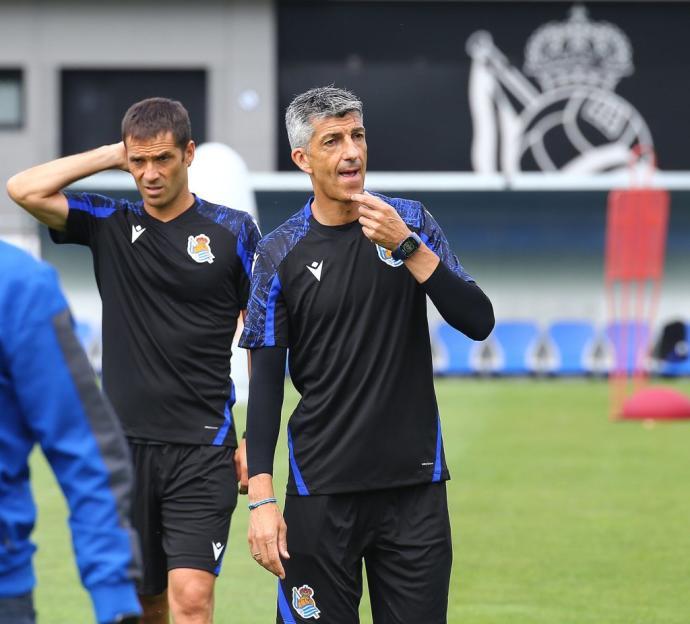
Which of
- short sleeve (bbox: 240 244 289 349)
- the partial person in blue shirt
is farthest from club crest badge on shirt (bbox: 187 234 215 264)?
the partial person in blue shirt

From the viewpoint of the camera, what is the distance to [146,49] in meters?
31.9

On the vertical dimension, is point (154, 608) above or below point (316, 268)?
below

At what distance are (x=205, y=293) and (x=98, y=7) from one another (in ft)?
89.3

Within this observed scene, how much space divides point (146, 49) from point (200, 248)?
26.7m

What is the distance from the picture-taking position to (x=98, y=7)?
3200cm

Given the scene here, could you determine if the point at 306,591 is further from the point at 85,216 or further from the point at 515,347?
the point at 515,347

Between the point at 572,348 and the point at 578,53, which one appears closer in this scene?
the point at 572,348

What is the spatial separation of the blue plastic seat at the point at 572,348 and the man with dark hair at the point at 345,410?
24.2 metres

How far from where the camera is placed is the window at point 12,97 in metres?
32.4

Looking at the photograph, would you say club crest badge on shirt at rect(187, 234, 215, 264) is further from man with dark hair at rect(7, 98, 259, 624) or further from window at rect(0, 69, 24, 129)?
window at rect(0, 69, 24, 129)

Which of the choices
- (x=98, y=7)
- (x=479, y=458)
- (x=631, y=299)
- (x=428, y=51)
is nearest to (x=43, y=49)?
(x=98, y=7)

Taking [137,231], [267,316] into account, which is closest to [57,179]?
[137,231]

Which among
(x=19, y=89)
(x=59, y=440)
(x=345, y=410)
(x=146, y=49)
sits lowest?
(x=345, y=410)

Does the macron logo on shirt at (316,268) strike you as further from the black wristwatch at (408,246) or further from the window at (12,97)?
the window at (12,97)
